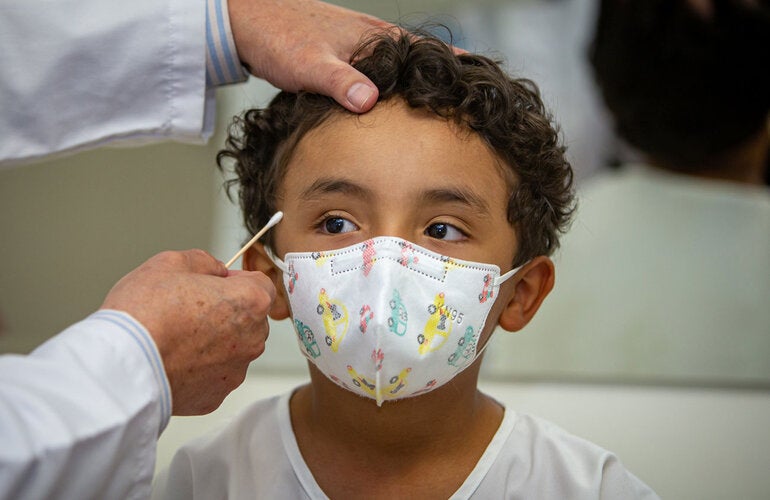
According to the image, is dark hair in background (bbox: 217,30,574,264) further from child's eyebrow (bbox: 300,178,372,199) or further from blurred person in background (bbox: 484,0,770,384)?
blurred person in background (bbox: 484,0,770,384)

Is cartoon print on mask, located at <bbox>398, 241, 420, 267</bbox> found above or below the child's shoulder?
above

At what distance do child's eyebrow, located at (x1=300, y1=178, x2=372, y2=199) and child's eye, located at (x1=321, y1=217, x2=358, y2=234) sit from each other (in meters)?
0.05

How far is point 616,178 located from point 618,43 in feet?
1.64

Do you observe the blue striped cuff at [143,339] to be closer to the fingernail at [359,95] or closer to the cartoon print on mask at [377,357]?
the cartoon print on mask at [377,357]

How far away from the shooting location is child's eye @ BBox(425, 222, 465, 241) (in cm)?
Result: 155

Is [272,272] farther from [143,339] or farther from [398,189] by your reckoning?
[143,339]

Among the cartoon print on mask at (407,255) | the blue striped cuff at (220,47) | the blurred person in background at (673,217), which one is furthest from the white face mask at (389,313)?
the blurred person in background at (673,217)

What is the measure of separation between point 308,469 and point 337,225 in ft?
1.64

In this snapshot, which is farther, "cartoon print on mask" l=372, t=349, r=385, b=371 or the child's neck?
the child's neck

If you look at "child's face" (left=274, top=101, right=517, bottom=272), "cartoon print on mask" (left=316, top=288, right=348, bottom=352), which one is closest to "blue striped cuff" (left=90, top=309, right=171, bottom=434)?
"cartoon print on mask" (left=316, top=288, right=348, bottom=352)

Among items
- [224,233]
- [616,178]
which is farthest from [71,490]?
[616,178]

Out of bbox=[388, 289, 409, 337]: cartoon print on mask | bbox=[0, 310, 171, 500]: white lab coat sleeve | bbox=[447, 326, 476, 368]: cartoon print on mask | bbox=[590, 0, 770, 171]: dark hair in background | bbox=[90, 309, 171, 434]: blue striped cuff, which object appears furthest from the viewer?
bbox=[590, 0, 770, 171]: dark hair in background

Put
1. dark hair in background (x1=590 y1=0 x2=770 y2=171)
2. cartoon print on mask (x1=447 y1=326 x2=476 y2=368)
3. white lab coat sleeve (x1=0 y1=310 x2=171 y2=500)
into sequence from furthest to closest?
dark hair in background (x1=590 y1=0 x2=770 y2=171)
cartoon print on mask (x1=447 y1=326 x2=476 y2=368)
white lab coat sleeve (x1=0 y1=310 x2=171 y2=500)

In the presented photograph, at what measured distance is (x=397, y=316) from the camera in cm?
142
